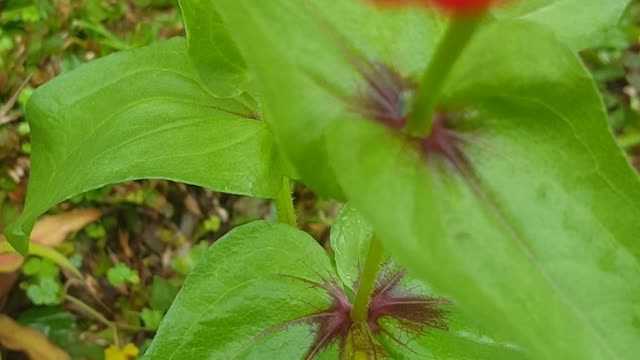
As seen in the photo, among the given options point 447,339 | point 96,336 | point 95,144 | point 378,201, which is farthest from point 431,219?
point 96,336

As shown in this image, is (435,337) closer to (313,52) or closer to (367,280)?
(367,280)

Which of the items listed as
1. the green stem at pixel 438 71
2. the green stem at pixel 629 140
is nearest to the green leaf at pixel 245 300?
the green stem at pixel 438 71

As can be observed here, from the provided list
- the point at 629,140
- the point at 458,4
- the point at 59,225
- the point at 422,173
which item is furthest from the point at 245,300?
the point at 629,140

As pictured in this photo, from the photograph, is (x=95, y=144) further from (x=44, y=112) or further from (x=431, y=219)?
(x=431, y=219)

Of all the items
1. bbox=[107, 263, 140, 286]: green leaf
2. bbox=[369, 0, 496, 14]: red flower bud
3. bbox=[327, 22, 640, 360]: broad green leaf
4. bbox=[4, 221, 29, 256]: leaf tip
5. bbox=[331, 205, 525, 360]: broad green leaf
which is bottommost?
bbox=[107, 263, 140, 286]: green leaf

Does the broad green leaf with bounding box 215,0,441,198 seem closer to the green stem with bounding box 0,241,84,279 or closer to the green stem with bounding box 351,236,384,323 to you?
the green stem with bounding box 351,236,384,323

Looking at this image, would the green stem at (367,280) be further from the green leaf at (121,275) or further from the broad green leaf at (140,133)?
the green leaf at (121,275)

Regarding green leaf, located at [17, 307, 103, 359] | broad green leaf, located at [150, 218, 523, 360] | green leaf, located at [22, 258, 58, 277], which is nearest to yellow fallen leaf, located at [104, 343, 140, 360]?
green leaf, located at [17, 307, 103, 359]

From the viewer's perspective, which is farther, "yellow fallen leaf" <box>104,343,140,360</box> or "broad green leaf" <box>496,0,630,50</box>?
"yellow fallen leaf" <box>104,343,140,360</box>
